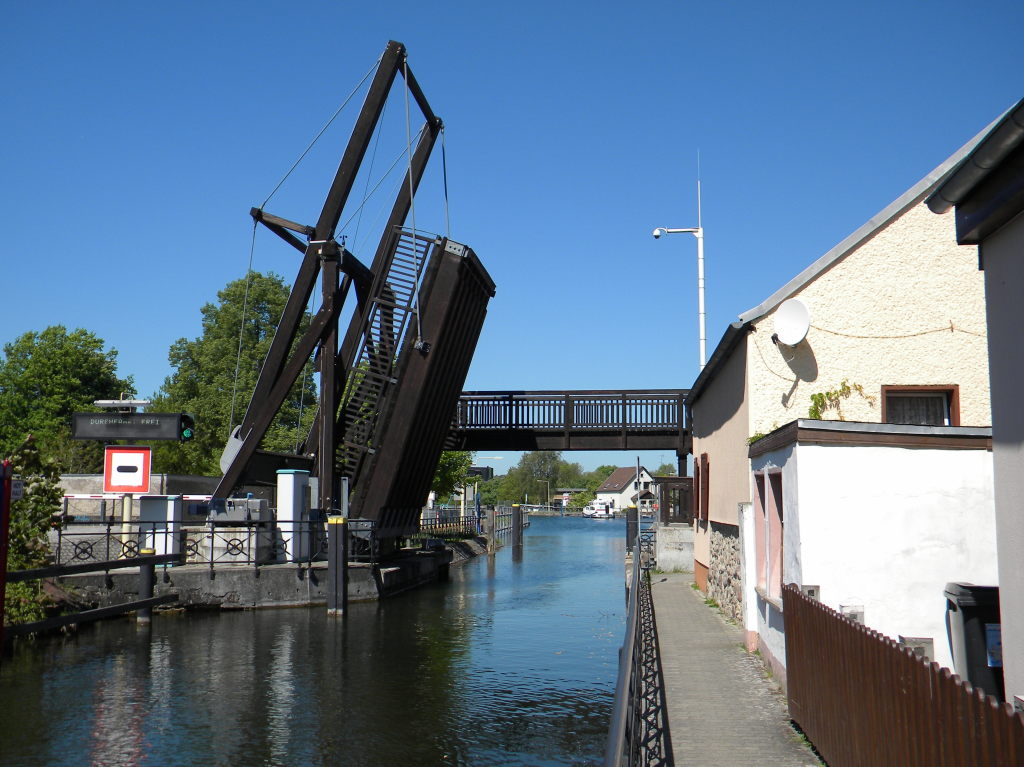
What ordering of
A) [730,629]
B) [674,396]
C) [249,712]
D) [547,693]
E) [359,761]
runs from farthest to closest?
[674,396] → [730,629] → [547,693] → [249,712] → [359,761]

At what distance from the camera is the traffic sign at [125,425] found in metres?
18.5

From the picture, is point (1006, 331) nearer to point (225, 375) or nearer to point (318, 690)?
point (318, 690)

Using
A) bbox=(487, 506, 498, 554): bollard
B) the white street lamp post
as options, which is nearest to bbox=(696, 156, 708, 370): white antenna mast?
the white street lamp post

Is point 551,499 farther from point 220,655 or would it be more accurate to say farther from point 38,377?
point 220,655

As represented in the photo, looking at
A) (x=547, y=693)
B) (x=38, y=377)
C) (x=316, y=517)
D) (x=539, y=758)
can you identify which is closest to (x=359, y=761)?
(x=539, y=758)

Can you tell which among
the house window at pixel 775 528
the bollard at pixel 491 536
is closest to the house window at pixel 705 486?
the house window at pixel 775 528

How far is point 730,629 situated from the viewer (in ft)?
41.3

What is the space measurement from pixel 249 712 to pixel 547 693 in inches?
140

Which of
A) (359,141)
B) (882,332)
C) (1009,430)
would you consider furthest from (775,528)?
(359,141)

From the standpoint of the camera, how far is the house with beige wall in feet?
35.9

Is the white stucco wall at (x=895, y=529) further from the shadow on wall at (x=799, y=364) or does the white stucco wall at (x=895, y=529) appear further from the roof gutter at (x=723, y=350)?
the roof gutter at (x=723, y=350)

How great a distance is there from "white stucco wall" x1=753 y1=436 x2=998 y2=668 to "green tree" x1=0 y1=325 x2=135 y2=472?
41.7 m

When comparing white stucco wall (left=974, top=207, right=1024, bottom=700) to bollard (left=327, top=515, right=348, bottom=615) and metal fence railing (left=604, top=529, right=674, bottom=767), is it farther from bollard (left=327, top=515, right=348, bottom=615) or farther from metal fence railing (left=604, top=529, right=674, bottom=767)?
bollard (left=327, top=515, right=348, bottom=615)

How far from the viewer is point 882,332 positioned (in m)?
11.0
